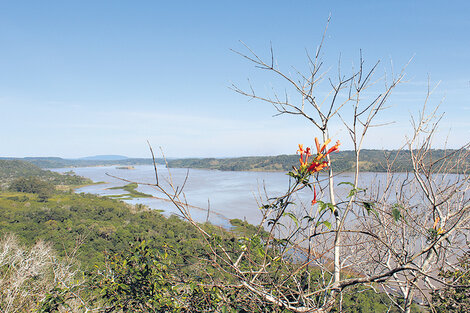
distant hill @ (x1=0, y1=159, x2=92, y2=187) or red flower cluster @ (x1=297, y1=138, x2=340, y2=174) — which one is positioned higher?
red flower cluster @ (x1=297, y1=138, x2=340, y2=174)

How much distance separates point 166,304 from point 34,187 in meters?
46.7

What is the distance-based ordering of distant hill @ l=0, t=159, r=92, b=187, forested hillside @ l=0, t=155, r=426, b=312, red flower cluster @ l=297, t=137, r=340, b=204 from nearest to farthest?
1. red flower cluster @ l=297, t=137, r=340, b=204
2. forested hillside @ l=0, t=155, r=426, b=312
3. distant hill @ l=0, t=159, r=92, b=187

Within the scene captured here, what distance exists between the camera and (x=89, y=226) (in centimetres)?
2030

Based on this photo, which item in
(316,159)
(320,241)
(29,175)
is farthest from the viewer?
(29,175)

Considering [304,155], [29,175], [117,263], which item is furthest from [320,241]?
[29,175]

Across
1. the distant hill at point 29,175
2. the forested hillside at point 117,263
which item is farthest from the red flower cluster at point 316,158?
the distant hill at point 29,175

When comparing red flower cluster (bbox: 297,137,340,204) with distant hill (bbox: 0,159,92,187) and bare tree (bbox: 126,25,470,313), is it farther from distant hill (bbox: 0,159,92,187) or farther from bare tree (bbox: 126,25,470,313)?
distant hill (bbox: 0,159,92,187)

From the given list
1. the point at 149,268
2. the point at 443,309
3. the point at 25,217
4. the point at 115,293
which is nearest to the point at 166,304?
the point at 149,268

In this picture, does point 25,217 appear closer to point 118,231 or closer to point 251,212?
point 118,231

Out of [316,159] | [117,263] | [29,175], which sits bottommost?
[29,175]

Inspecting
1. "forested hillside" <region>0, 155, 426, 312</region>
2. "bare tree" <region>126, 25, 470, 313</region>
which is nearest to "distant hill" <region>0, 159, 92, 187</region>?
"forested hillside" <region>0, 155, 426, 312</region>

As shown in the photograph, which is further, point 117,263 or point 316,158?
point 117,263

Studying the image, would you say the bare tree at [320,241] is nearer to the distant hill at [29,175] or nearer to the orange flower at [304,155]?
the orange flower at [304,155]

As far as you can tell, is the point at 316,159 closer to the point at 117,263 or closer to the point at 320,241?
the point at 320,241
